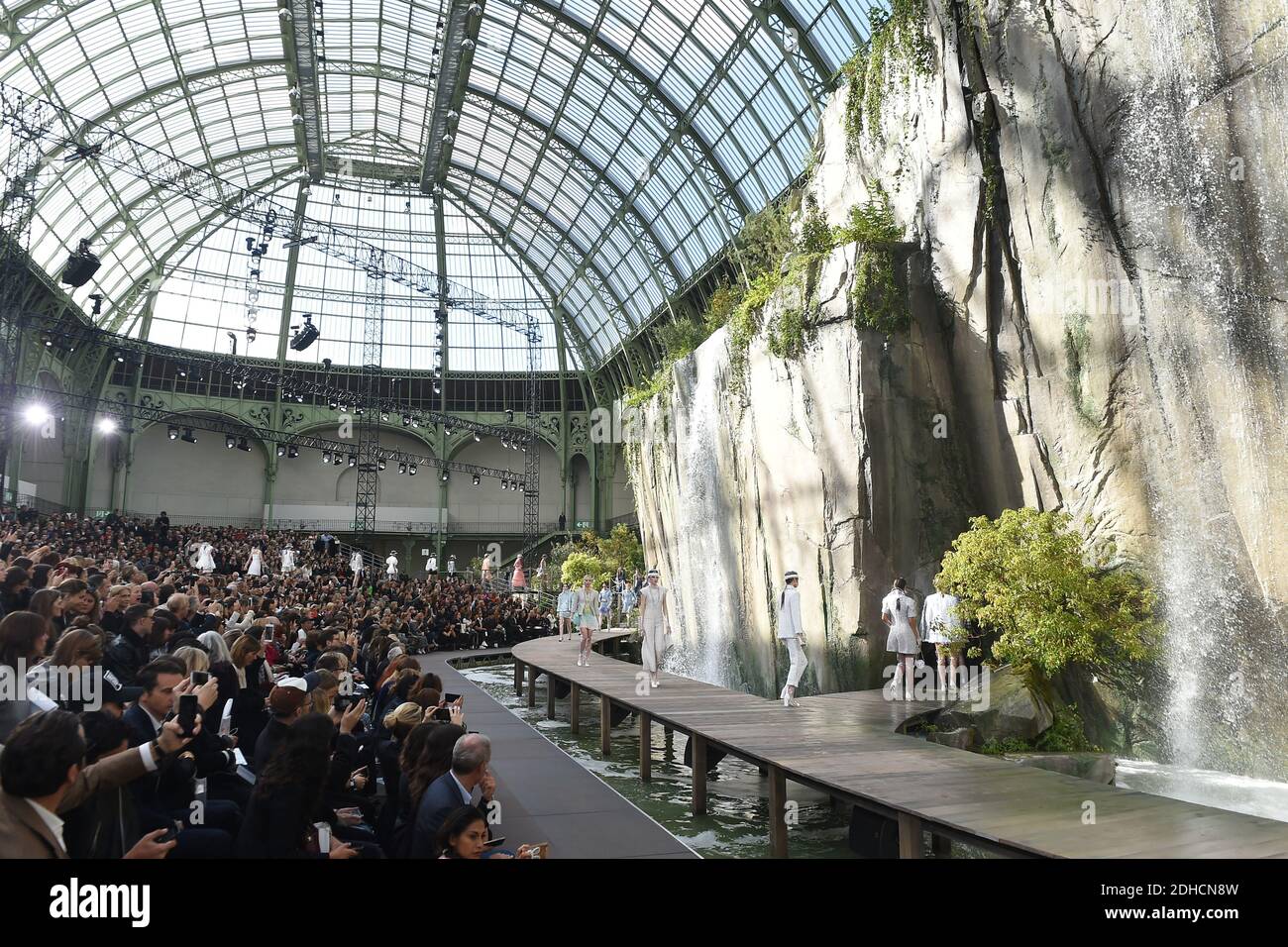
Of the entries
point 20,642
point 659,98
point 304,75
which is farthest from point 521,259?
point 20,642

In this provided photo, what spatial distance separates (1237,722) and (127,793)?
33.8 feet

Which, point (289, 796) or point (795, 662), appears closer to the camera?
point (289, 796)

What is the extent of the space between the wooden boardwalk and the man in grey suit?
3071 millimetres

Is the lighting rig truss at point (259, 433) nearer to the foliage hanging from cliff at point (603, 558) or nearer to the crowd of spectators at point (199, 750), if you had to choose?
the foliage hanging from cliff at point (603, 558)

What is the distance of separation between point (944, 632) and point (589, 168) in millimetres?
29745

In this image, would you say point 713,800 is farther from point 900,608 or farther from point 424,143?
point 424,143

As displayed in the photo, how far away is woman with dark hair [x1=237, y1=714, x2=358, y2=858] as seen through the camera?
3.72m

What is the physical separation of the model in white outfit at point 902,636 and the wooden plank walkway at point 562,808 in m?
4.41

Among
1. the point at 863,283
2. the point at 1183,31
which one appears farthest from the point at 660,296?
the point at 1183,31

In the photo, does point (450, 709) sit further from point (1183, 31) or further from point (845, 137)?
point (845, 137)

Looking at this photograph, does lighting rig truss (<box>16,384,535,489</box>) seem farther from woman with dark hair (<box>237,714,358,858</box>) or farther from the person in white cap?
woman with dark hair (<box>237,714,358,858</box>)

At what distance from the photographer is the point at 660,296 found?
3806 centimetres

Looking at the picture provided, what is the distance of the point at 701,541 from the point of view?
19.7m

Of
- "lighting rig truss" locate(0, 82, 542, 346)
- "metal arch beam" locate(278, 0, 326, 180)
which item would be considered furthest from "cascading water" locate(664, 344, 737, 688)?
"metal arch beam" locate(278, 0, 326, 180)
